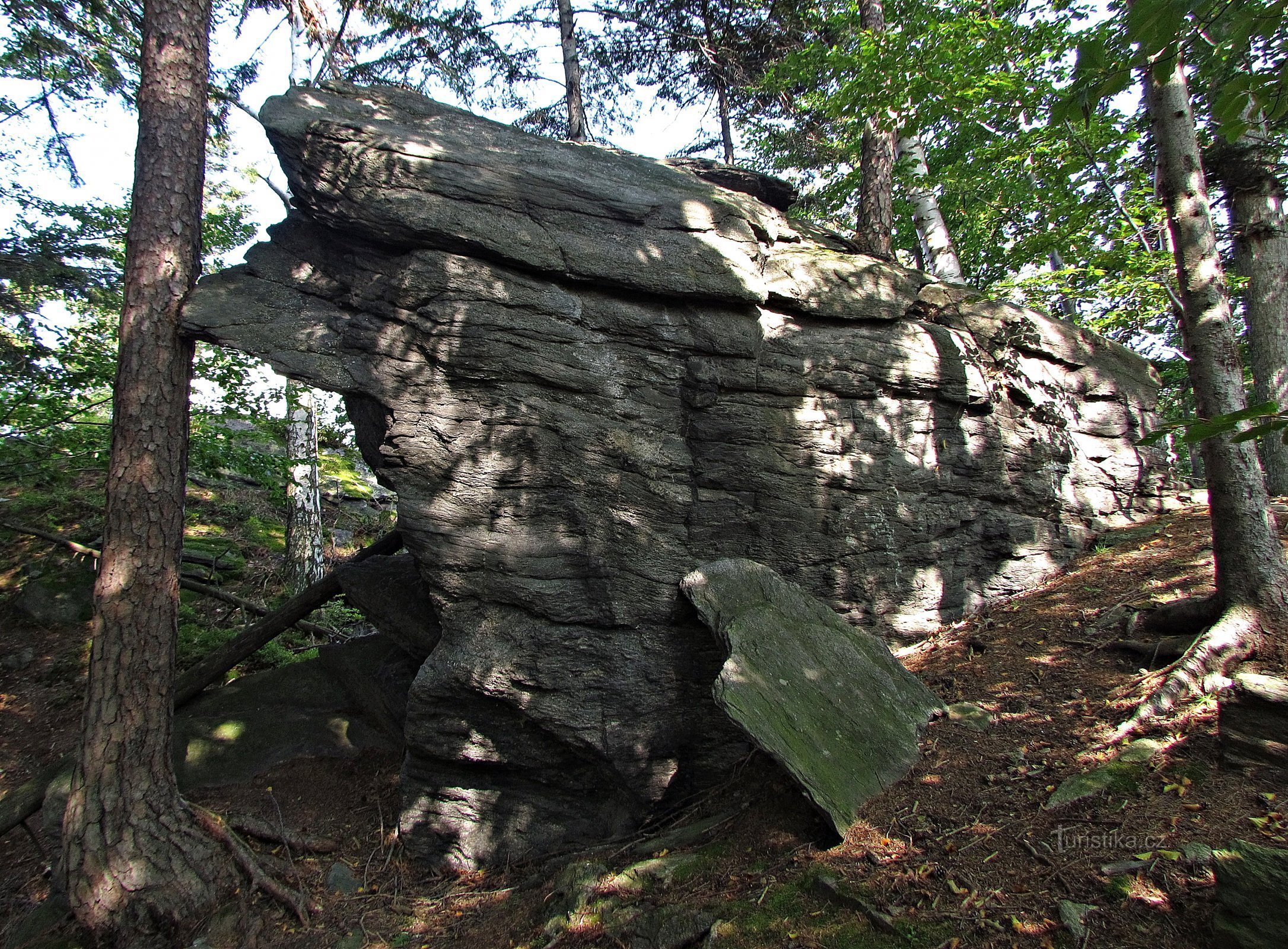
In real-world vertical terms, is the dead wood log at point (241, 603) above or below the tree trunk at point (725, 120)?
below

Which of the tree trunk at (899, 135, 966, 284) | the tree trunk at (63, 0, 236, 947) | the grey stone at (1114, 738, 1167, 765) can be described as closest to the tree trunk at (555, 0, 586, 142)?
the tree trunk at (899, 135, 966, 284)

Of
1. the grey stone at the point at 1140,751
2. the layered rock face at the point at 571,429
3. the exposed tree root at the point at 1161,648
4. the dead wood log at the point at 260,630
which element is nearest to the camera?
the grey stone at the point at 1140,751

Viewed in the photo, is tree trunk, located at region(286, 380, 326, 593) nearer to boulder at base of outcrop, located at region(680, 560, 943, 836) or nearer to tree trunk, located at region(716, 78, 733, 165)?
boulder at base of outcrop, located at region(680, 560, 943, 836)

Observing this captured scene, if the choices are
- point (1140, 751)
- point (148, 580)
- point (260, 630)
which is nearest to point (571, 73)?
point (260, 630)

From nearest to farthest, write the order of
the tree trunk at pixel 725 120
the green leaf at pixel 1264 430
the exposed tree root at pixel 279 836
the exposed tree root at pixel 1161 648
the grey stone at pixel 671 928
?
the green leaf at pixel 1264 430 → the grey stone at pixel 671 928 → the exposed tree root at pixel 1161 648 → the exposed tree root at pixel 279 836 → the tree trunk at pixel 725 120

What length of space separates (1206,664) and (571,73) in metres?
13.0

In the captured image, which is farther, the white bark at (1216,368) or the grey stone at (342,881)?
the grey stone at (342,881)

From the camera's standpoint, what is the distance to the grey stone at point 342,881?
6047mm

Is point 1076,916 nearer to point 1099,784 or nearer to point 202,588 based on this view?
point 1099,784

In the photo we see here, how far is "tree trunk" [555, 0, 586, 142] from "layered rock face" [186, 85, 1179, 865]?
5.20 metres

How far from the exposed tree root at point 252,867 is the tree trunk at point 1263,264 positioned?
12.3 meters

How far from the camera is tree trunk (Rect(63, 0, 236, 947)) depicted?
5.32 m

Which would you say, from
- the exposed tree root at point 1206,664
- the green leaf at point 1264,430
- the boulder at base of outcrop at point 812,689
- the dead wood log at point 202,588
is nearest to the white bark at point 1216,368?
the exposed tree root at point 1206,664

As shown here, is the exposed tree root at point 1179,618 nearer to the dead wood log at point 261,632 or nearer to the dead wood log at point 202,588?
the dead wood log at point 261,632
